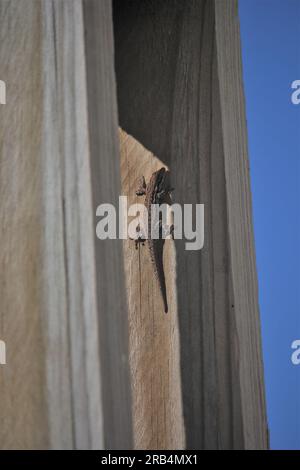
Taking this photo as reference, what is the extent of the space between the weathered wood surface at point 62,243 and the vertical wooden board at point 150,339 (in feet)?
1.51

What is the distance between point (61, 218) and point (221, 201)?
48cm

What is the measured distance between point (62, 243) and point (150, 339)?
596 millimetres

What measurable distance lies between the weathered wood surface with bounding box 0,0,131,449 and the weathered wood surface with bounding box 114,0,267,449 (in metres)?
0.38

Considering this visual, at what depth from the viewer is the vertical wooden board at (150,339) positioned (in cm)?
135

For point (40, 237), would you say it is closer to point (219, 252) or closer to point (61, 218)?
point (61, 218)

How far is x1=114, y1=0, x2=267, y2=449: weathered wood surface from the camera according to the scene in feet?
3.90

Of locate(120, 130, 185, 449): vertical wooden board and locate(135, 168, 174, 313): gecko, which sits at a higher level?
locate(135, 168, 174, 313): gecko

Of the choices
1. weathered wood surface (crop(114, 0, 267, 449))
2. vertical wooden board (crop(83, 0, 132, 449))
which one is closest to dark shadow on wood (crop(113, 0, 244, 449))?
weathered wood surface (crop(114, 0, 267, 449))

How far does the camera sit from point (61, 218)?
0.87m

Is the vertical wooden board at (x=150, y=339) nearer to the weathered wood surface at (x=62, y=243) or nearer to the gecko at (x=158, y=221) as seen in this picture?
the gecko at (x=158, y=221)

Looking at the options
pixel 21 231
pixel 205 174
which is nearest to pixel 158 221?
pixel 205 174

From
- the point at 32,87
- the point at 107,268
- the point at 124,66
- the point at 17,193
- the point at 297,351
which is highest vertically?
the point at 124,66

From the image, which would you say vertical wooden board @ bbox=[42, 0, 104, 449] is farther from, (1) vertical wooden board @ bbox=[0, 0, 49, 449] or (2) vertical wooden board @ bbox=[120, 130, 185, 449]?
(2) vertical wooden board @ bbox=[120, 130, 185, 449]

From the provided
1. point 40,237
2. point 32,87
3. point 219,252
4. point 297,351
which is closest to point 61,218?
point 40,237
